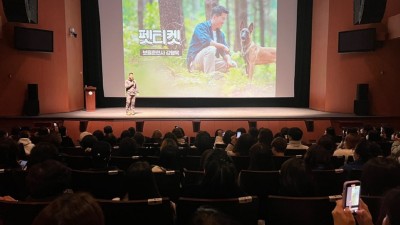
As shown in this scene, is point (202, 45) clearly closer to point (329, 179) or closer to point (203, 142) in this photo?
point (203, 142)

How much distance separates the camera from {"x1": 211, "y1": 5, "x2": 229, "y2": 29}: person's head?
1233 cm

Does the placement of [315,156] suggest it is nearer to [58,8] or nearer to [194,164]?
[194,164]

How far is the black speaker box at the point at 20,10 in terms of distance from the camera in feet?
29.1

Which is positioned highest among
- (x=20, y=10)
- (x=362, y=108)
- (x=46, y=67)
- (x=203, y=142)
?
(x=20, y=10)

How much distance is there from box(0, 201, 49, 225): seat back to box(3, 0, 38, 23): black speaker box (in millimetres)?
7946

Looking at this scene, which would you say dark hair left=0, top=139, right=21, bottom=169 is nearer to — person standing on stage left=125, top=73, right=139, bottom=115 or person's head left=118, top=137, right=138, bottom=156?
person's head left=118, top=137, right=138, bottom=156

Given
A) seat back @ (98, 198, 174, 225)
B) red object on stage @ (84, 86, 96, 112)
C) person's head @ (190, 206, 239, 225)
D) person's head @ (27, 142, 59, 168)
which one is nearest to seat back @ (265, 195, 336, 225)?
seat back @ (98, 198, 174, 225)

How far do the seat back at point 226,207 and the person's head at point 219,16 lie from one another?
10637mm

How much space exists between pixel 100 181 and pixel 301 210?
6.28ft

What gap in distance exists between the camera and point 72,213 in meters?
1.17

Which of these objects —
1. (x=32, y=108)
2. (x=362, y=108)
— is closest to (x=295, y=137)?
(x=362, y=108)

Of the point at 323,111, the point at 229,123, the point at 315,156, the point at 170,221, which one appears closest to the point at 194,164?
the point at 315,156

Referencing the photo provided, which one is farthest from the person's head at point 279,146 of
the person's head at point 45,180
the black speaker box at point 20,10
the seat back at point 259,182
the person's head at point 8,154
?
the black speaker box at point 20,10

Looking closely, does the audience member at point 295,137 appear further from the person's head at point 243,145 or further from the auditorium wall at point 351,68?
the auditorium wall at point 351,68
